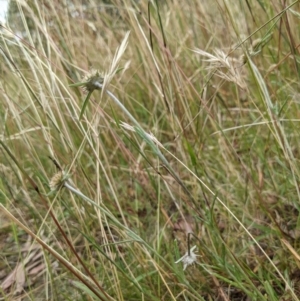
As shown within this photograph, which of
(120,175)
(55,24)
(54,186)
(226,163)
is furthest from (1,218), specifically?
(54,186)

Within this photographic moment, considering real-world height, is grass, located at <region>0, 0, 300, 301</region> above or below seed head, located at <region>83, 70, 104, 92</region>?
below

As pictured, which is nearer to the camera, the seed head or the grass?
the seed head

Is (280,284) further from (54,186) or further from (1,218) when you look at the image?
(1,218)

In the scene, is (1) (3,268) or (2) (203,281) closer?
(2) (203,281)

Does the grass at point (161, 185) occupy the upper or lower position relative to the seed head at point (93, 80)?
lower

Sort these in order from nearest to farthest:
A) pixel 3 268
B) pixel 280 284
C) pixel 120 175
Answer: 1. pixel 280 284
2. pixel 3 268
3. pixel 120 175

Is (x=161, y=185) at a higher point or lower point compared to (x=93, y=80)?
lower

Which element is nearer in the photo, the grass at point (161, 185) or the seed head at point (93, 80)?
the seed head at point (93, 80)

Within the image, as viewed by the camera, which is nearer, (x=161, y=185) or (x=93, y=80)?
(x=93, y=80)
